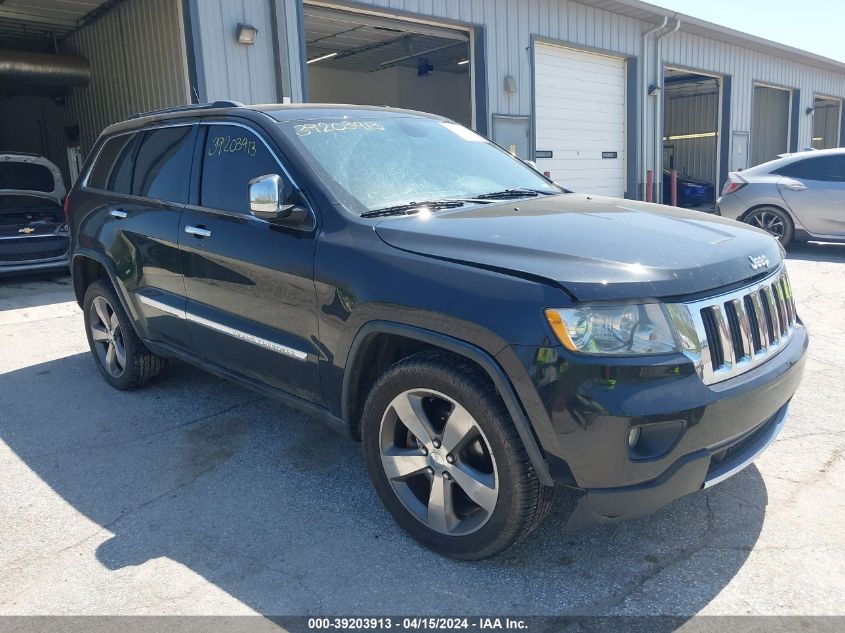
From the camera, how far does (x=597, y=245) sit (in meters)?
2.55

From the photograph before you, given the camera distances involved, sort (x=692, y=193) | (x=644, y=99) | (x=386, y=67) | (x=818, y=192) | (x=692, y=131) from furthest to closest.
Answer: (x=692, y=131)
(x=386, y=67)
(x=692, y=193)
(x=644, y=99)
(x=818, y=192)

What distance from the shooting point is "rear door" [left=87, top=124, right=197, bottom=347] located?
3945 mm

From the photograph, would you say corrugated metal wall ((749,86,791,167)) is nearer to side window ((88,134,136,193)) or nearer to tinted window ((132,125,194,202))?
side window ((88,134,136,193))

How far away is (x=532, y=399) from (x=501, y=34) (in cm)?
1073

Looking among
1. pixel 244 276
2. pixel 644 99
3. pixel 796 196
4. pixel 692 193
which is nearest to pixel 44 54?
pixel 244 276

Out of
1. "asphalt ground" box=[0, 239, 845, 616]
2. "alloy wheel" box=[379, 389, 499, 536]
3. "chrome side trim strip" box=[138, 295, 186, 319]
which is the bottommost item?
"asphalt ground" box=[0, 239, 845, 616]

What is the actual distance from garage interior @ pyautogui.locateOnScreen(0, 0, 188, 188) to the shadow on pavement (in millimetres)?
6506

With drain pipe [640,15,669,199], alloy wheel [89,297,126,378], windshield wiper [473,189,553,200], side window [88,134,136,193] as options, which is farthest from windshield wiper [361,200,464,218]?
drain pipe [640,15,669,199]

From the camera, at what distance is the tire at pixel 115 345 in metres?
4.60

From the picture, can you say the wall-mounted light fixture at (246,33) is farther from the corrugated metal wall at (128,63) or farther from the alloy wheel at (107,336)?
the alloy wheel at (107,336)

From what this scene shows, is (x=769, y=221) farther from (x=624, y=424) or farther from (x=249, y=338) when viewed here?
(x=624, y=424)

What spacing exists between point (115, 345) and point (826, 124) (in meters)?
29.4

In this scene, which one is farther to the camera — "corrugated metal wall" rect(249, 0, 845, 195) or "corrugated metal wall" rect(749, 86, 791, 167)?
"corrugated metal wall" rect(749, 86, 791, 167)

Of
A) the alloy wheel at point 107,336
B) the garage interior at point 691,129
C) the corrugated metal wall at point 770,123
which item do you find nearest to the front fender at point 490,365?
the alloy wheel at point 107,336
